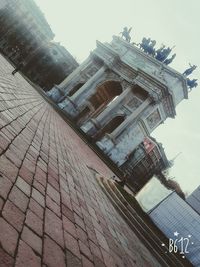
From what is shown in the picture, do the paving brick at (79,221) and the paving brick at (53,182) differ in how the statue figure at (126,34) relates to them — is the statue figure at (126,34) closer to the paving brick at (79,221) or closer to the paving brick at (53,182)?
the paving brick at (53,182)

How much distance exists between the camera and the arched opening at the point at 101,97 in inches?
1187

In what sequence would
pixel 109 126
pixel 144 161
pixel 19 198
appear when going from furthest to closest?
pixel 144 161, pixel 109 126, pixel 19 198

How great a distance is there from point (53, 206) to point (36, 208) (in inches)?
17.7

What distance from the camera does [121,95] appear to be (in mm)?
26672

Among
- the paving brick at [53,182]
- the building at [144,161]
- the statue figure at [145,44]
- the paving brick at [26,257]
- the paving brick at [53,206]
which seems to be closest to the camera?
the paving brick at [26,257]

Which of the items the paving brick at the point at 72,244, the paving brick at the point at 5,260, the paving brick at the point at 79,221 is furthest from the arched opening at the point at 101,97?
the paving brick at the point at 5,260

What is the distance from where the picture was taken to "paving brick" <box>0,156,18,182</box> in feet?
9.40

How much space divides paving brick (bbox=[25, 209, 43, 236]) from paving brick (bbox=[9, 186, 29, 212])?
7 cm

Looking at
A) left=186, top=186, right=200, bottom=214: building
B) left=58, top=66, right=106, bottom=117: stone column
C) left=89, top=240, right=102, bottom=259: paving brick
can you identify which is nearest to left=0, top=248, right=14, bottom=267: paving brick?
left=89, top=240, right=102, bottom=259: paving brick

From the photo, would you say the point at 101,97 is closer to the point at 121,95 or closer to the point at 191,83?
the point at 121,95

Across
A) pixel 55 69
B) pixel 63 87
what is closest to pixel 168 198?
pixel 63 87

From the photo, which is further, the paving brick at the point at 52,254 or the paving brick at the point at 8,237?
the paving brick at the point at 52,254

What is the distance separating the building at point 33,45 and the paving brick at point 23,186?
34976 mm

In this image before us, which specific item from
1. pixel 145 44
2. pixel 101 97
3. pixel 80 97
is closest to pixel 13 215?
pixel 80 97
